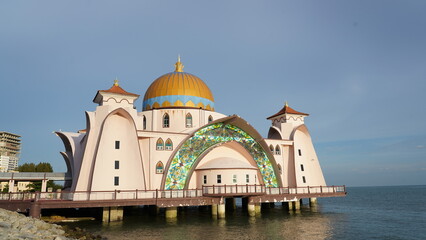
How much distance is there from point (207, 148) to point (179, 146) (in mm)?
2904

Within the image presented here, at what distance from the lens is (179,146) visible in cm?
2908

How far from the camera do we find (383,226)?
2628 cm

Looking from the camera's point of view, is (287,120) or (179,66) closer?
(287,120)

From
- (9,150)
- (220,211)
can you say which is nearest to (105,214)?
(220,211)

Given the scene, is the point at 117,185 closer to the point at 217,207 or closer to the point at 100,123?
the point at 100,123

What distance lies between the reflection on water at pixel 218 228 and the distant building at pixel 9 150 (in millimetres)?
97119

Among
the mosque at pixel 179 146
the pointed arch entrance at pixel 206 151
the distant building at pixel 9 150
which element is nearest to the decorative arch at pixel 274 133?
the mosque at pixel 179 146

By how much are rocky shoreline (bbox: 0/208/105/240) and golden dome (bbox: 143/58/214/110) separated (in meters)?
17.5

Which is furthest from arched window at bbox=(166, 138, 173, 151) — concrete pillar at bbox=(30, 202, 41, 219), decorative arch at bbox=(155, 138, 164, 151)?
concrete pillar at bbox=(30, 202, 41, 219)

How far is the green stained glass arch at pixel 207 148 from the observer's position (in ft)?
94.0

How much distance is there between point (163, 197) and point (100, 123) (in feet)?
26.6

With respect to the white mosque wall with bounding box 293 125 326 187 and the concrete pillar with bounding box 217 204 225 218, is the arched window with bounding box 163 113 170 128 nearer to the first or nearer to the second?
the concrete pillar with bounding box 217 204 225 218

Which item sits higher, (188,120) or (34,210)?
(188,120)

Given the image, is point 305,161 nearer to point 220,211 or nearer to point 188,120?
point 220,211
